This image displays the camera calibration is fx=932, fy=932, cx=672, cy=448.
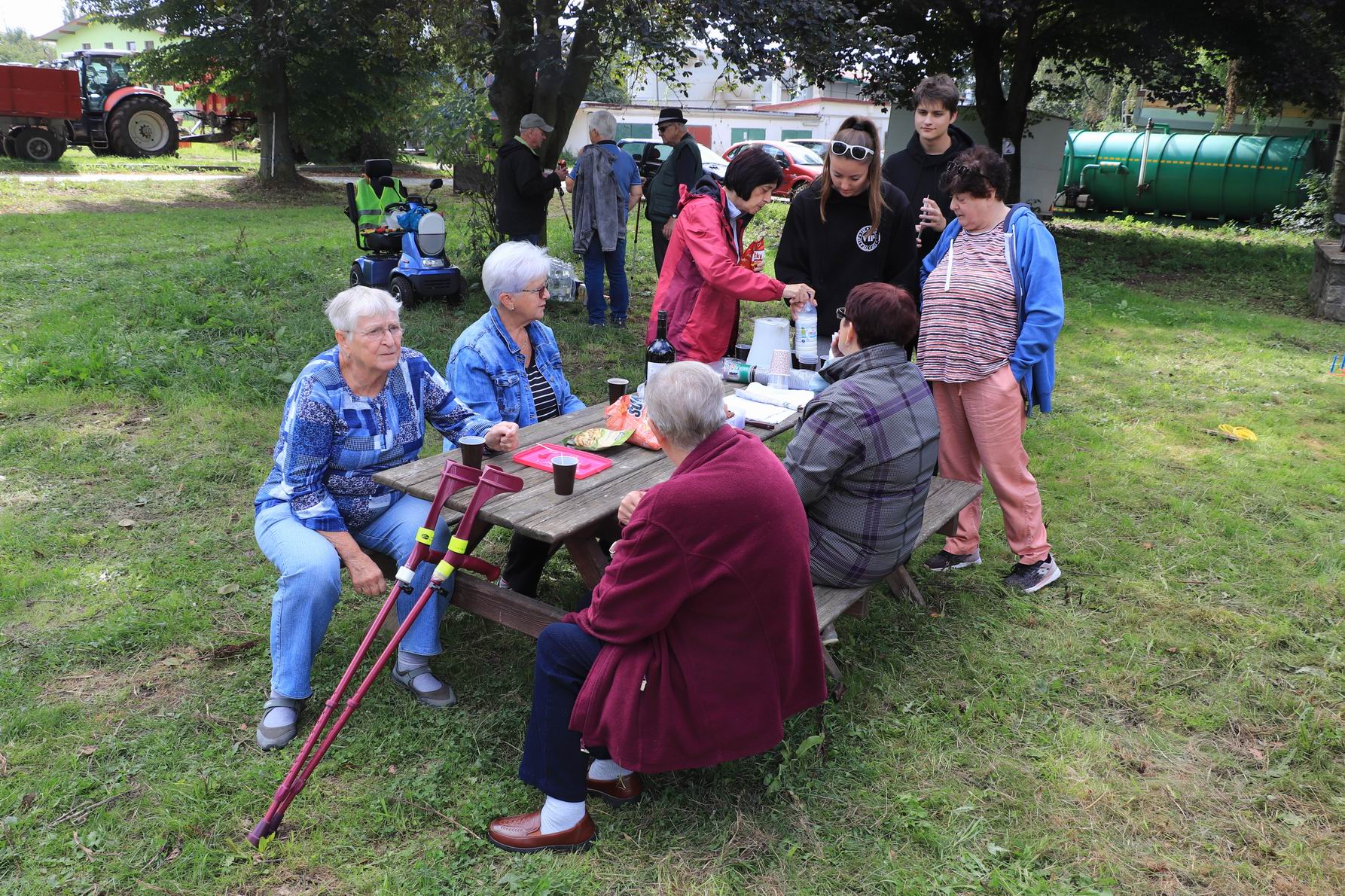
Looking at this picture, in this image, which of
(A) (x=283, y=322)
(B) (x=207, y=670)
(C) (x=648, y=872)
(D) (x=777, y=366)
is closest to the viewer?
(C) (x=648, y=872)

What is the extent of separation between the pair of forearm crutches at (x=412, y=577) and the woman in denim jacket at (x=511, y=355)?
0.67 meters

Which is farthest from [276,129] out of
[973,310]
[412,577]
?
[412,577]

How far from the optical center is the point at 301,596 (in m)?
2.90

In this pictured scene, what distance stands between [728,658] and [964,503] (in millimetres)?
1795

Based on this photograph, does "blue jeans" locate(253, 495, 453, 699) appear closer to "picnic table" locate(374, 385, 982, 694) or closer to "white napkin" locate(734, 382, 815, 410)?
"picnic table" locate(374, 385, 982, 694)

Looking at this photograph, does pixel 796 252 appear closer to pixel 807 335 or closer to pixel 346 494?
pixel 807 335

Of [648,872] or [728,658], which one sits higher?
[728,658]

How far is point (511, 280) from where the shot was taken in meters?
3.44

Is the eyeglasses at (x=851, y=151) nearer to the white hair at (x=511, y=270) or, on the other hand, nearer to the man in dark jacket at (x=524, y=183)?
the white hair at (x=511, y=270)

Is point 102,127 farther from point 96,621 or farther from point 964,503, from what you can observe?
point 964,503

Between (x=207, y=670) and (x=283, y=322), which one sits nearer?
(x=207, y=670)

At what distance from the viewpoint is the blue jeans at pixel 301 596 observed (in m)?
2.90

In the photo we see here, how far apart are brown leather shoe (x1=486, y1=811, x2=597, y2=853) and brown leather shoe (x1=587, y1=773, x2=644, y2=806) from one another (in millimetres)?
164

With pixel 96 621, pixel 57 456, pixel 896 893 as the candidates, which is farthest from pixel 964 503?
pixel 57 456
